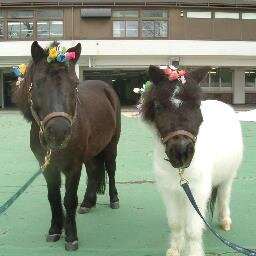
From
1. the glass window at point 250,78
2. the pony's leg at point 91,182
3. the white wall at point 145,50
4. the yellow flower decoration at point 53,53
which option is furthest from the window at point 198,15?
the yellow flower decoration at point 53,53

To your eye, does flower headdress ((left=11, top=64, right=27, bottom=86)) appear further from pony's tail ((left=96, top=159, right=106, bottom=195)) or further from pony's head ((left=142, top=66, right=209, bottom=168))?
pony's tail ((left=96, top=159, right=106, bottom=195))

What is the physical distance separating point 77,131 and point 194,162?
123cm

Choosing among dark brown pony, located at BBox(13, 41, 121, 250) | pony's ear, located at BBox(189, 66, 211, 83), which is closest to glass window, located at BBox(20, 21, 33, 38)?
dark brown pony, located at BBox(13, 41, 121, 250)

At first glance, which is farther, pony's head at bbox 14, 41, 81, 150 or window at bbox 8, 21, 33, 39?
window at bbox 8, 21, 33, 39

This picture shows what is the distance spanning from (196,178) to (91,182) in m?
2.37

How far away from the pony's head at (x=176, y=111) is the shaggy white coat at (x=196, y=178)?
1.06 feet

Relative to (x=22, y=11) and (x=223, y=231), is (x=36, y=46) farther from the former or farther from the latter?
(x=22, y=11)

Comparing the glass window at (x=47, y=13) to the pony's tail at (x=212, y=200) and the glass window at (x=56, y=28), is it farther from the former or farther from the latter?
the pony's tail at (x=212, y=200)

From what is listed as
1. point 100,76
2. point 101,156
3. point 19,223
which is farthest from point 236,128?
point 100,76

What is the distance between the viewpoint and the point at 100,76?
33219 millimetres

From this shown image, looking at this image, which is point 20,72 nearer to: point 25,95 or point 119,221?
point 25,95

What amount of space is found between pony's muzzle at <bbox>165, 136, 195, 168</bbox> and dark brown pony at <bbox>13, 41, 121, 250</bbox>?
865 millimetres

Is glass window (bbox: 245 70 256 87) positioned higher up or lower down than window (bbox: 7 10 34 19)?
lower down

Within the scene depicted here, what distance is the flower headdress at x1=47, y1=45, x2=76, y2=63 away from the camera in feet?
12.9
